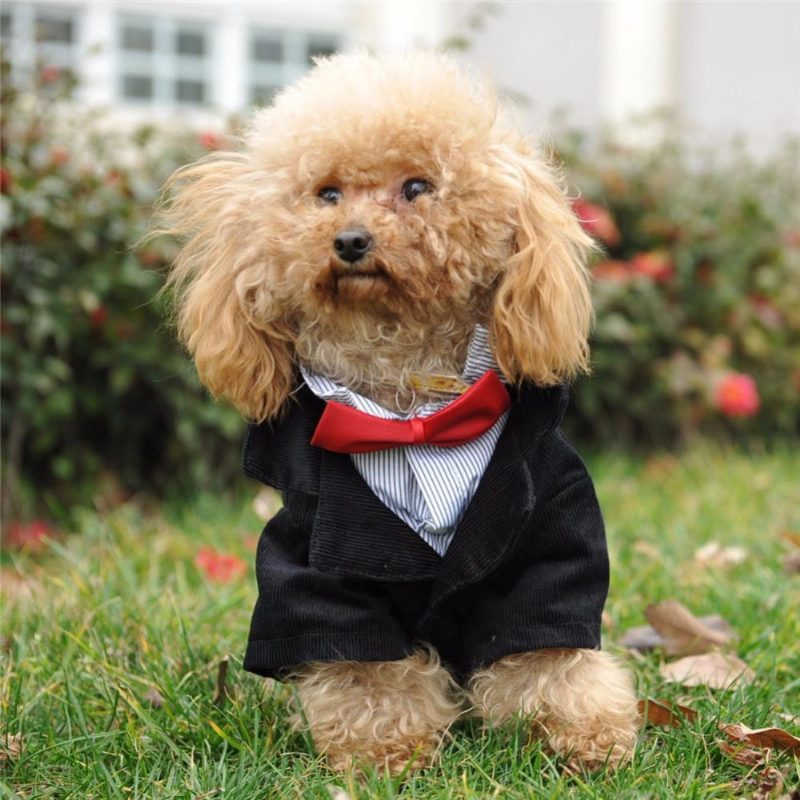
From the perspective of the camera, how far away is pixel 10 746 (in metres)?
2.20

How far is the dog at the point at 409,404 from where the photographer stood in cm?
210

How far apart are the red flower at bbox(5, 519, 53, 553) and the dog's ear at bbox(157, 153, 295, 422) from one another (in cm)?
200

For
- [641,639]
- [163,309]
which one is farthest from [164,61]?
[641,639]

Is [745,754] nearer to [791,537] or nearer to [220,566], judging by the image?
[791,537]

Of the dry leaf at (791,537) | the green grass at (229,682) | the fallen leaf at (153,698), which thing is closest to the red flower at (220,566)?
the green grass at (229,682)

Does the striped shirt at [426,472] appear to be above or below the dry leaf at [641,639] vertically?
above

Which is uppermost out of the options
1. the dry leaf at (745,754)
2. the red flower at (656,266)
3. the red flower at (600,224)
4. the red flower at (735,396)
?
the red flower at (600,224)

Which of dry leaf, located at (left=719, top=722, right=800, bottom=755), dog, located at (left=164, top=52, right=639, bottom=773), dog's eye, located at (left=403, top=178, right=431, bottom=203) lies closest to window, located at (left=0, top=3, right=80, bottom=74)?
dog, located at (left=164, top=52, right=639, bottom=773)

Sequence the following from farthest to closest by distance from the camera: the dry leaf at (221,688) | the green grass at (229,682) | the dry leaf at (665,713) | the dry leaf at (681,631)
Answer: the dry leaf at (681,631) < the dry leaf at (221,688) < the dry leaf at (665,713) < the green grass at (229,682)

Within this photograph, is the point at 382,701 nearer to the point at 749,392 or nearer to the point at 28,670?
the point at 28,670

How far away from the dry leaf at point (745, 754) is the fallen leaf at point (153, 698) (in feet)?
3.81

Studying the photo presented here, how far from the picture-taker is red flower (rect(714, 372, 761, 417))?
509 centimetres

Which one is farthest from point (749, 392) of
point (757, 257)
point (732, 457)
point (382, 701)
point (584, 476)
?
point (382, 701)

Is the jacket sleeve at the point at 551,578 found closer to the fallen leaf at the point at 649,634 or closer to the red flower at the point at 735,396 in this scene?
the fallen leaf at the point at 649,634
